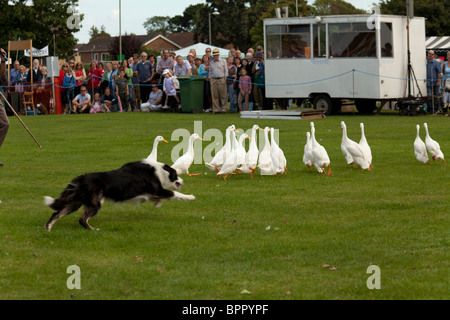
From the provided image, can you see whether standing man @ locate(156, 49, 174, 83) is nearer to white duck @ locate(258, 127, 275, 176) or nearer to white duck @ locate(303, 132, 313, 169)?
white duck @ locate(303, 132, 313, 169)

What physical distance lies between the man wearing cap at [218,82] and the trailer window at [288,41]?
199 centimetres

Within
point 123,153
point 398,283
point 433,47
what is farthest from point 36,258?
point 433,47

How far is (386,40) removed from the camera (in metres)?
26.9

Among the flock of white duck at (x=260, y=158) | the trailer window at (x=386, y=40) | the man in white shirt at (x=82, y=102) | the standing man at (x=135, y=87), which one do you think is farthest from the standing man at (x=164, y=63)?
the flock of white duck at (x=260, y=158)

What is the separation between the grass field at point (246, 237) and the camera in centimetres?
675

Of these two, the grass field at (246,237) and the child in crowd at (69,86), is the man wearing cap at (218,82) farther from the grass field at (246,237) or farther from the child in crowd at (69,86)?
the grass field at (246,237)

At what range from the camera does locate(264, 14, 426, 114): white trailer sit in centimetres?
2686

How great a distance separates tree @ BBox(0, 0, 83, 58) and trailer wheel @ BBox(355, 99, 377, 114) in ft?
128

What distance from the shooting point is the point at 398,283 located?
22.2 ft

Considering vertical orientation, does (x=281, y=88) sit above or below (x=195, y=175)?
above

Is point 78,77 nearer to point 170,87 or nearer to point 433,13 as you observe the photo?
point 170,87
